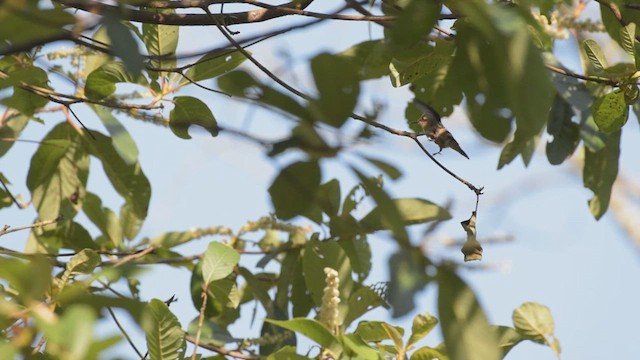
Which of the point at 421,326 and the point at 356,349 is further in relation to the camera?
the point at 421,326

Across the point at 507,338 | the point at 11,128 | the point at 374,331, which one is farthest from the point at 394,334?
the point at 11,128

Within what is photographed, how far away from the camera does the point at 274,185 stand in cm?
54

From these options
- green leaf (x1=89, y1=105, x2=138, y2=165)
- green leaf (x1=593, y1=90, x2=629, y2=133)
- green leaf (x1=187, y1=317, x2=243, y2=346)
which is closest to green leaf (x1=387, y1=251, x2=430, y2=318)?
green leaf (x1=89, y1=105, x2=138, y2=165)

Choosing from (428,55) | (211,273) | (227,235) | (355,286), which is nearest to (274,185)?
(428,55)

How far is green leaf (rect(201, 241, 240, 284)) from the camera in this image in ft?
3.73

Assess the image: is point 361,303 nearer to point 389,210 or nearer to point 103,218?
point 103,218

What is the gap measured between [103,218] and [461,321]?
1.07 metres

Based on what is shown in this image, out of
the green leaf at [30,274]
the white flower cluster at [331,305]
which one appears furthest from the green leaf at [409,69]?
the green leaf at [30,274]

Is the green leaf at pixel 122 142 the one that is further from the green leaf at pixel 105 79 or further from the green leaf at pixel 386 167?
the green leaf at pixel 386 167

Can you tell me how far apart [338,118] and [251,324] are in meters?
0.92

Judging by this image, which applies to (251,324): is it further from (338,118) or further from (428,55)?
(338,118)

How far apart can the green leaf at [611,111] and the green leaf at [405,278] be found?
60 centimetres

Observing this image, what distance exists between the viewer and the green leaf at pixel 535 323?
1137mm

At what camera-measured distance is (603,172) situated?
1.36 m
